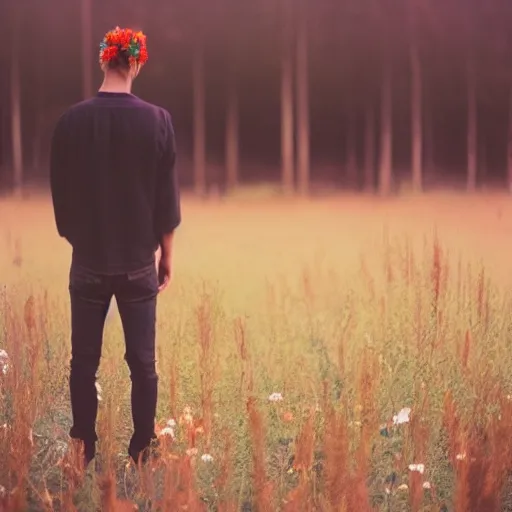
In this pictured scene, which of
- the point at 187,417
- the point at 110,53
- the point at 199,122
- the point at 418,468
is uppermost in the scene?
the point at 110,53

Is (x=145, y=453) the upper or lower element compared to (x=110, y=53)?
lower

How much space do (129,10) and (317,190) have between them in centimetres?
127

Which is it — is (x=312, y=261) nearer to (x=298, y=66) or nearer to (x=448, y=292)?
(x=448, y=292)

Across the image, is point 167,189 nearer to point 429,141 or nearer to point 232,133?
point 232,133

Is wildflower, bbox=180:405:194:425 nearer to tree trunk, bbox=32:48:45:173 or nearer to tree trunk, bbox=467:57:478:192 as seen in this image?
tree trunk, bbox=32:48:45:173

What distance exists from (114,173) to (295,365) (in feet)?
3.77

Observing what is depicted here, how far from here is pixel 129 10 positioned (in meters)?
3.36

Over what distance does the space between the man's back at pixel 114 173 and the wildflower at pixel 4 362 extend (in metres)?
0.75

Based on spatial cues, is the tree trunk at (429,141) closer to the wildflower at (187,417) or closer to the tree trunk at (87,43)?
the tree trunk at (87,43)

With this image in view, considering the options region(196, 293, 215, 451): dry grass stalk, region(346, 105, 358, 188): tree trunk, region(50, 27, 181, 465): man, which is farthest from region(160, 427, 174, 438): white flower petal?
region(346, 105, 358, 188): tree trunk

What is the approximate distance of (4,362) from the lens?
318cm

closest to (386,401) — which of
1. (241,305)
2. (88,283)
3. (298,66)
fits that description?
(241,305)

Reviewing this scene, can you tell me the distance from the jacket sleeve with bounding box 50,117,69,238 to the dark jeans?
17cm

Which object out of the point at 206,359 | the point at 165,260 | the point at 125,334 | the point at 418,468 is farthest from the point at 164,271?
the point at 418,468
